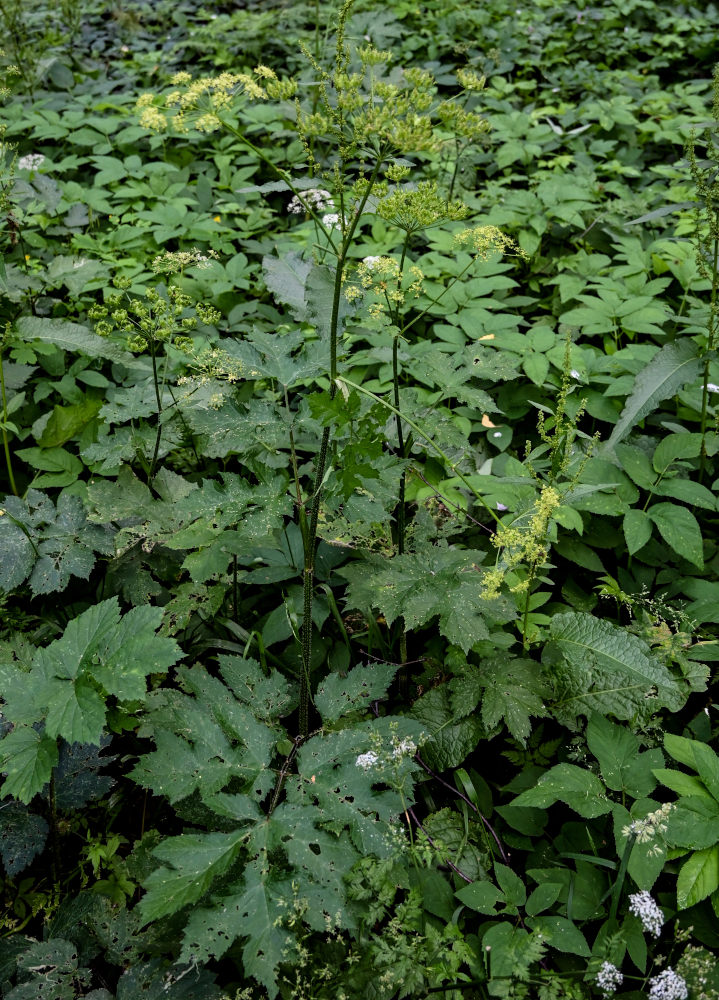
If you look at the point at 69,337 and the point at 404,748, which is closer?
the point at 404,748

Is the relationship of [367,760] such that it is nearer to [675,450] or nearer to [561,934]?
[561,934]

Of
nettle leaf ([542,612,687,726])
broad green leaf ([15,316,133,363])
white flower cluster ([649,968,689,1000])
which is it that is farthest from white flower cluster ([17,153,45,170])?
white flower cluster ([649,968,689,1000])

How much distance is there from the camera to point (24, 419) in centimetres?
289

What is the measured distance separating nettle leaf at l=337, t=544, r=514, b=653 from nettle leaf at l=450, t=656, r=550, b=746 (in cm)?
15

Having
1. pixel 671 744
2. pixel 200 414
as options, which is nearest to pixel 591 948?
pixel 671 744

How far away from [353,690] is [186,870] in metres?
0.59

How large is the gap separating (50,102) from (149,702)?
16.2ft

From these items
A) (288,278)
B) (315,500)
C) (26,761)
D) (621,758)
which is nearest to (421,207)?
(288,278)

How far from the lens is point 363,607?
2031mm

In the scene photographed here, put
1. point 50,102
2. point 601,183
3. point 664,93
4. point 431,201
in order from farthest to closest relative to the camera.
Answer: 1. point 50,102
2. point 664,93
3. point 601,183
4. point 431,201

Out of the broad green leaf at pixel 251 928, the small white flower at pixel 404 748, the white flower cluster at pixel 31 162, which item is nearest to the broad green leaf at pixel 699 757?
the small white flower at pixel 404 748

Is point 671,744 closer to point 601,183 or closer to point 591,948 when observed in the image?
point 591,948

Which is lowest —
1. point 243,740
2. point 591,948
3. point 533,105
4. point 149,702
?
point 591,948

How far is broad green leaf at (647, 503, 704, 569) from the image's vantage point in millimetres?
2115
